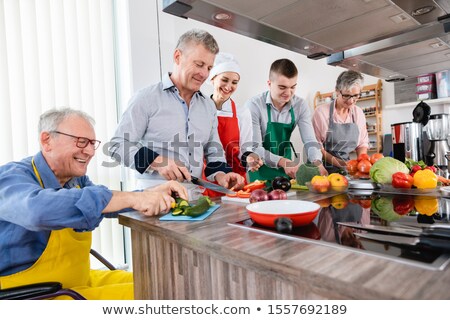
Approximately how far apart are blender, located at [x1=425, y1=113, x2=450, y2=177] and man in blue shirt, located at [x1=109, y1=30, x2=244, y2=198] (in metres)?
1.78

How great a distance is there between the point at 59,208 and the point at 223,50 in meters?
→ 4.88

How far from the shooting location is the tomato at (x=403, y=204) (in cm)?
113

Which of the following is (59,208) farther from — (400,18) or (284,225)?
(400,18)

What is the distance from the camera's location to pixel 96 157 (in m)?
2.99

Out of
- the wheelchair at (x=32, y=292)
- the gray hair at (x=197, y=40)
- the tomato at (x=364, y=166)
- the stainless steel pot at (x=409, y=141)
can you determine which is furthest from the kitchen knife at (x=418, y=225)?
the stainless steel pot at (x=409, y=141)

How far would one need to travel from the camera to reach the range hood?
1404 mm

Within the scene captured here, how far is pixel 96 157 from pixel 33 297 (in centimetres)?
213

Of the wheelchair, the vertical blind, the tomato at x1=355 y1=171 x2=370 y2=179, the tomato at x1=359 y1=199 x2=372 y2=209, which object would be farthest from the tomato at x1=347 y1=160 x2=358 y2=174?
the vertical blind

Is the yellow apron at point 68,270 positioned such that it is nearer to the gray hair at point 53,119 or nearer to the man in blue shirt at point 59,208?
the man in blue shirt at point 59,208

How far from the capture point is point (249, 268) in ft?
2.34

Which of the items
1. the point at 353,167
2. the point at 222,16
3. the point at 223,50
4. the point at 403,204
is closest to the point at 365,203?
the point at 403,204

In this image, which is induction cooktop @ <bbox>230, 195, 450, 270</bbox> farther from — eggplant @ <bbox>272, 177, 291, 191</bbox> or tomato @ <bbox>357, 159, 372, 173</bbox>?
tomato @ <bbox>357, 159, 372, 173</bbox>

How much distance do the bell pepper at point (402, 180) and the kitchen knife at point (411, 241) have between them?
2.91 feet

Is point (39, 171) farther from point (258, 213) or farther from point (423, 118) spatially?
point (423, 118)
